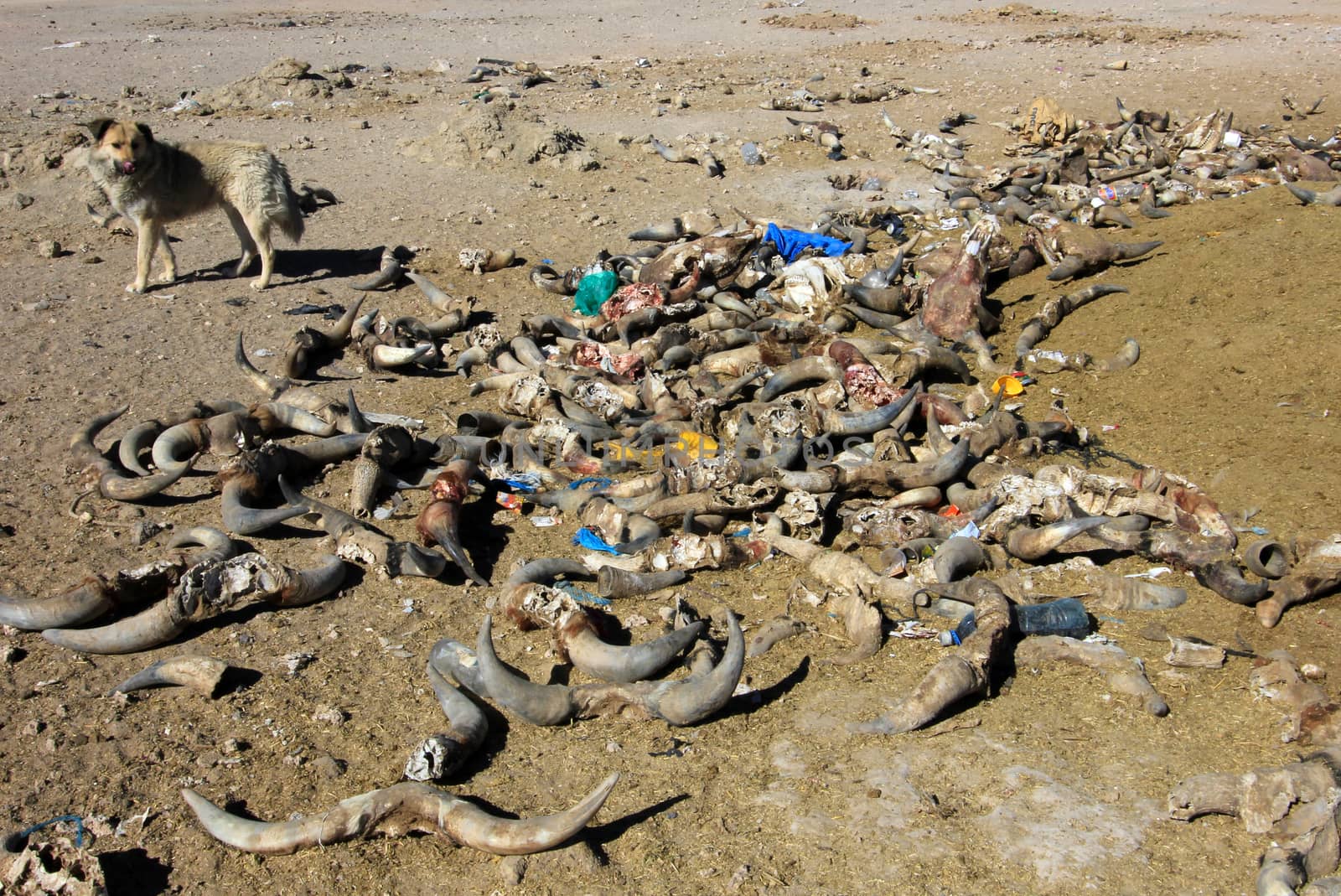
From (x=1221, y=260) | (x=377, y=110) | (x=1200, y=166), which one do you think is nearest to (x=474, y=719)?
(x=1221, y=260)

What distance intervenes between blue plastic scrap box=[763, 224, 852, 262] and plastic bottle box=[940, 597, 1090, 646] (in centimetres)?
476

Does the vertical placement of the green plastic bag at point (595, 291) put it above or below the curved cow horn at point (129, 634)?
above

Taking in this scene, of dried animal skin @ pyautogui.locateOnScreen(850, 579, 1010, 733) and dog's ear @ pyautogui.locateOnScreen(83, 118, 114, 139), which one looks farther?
dog's ear @ pyautogui.locateOnScreen(83, 118, 114, 139)

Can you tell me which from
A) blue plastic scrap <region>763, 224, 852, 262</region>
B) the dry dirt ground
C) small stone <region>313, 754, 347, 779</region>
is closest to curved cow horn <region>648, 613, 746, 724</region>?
the dry dirt ground

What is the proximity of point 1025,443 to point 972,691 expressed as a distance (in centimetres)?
222

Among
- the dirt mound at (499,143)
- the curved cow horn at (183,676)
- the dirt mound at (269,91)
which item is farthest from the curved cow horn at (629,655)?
the dirt mound at (269,91)

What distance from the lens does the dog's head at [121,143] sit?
7.35 meters

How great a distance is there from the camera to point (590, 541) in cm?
496

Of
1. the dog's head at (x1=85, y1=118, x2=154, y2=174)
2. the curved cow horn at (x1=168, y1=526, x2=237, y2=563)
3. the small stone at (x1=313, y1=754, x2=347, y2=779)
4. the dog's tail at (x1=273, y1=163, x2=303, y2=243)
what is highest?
the dog's head at (x1=85, y1=118, x2=154, y2=174)

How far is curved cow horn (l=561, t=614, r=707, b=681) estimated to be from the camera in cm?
377

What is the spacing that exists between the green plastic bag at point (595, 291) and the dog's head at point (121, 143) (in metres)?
3.71

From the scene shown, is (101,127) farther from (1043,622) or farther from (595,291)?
(1043,622)

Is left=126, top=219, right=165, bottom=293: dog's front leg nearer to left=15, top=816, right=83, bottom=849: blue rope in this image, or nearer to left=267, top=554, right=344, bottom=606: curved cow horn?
left=267, top=554, right=344, bottom=606: curved cow horn

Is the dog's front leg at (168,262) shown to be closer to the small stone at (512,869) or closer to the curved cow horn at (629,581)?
the curved cow horn at (629,581)
